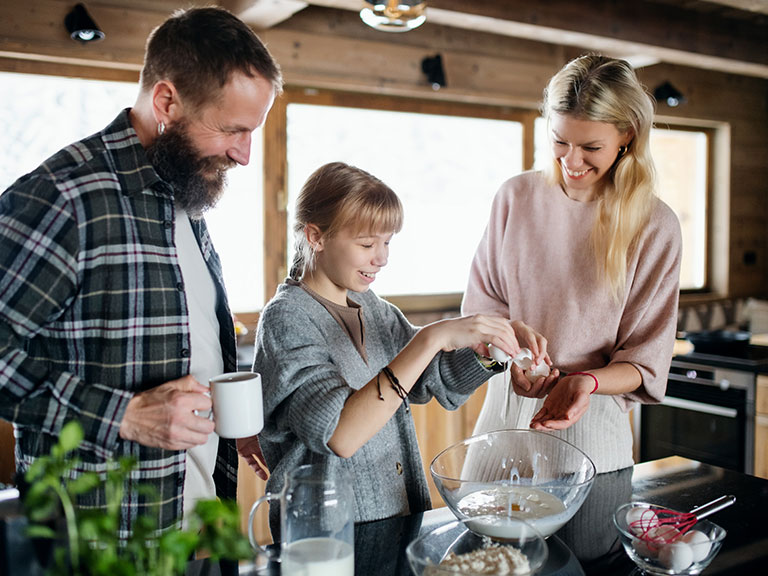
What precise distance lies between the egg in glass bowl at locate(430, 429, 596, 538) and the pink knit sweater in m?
0.37

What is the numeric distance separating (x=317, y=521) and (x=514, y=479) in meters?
0.54

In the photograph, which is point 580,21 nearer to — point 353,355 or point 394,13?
point 394,13

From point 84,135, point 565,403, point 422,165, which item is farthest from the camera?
point 422,165

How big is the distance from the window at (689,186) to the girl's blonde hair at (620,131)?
3.83 metres

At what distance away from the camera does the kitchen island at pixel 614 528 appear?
106cm

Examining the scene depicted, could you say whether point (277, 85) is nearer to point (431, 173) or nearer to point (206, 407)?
point (206, 407)

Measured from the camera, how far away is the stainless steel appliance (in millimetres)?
3131

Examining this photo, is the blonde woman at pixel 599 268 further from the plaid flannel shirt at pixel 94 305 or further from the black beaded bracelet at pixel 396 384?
the plaid flannel shirt at pixel 94 305

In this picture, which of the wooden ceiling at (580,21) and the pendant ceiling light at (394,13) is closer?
the pendant ceiling light at (394,13)

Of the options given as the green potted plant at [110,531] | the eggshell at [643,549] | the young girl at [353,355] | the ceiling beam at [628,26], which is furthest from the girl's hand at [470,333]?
the ceiling beam at [628,26]

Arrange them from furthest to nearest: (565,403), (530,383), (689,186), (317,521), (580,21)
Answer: (689,186)
(580,21)
(530,383)
(565,403)
(317,521)

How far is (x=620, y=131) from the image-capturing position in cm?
162

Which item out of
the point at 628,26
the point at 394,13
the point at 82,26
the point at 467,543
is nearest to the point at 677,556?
the point at 467,543

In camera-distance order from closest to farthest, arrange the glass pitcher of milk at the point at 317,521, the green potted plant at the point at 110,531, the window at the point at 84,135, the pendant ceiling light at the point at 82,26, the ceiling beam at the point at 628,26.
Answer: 1. the green potted plant at the point at 110,531
2. the glass pitcher of milk at the point at 317,521
3. the pendant ceiling light at the point at 82,26
4. the window at the point at 84,135
5. the ceiling beam at the point at 628,26
